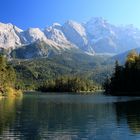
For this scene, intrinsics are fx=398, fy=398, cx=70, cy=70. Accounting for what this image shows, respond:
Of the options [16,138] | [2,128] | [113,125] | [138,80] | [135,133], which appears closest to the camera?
[16,138]

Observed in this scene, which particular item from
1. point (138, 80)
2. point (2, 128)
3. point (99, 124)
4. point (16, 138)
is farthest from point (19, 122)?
point (138, 80)

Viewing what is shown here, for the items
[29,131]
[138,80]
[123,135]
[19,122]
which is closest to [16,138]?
[29,131]

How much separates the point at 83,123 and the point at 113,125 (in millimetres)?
5262

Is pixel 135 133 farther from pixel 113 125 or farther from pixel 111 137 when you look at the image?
pixel 113 125

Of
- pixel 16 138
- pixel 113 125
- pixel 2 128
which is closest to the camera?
pixel 16 138

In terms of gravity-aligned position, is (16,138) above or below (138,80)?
below

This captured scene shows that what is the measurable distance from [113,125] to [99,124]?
250 centimetres

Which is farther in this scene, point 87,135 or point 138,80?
point 138,80

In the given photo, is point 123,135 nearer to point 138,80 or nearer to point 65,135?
point 65,135

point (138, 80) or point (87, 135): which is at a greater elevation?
point (138, 80)

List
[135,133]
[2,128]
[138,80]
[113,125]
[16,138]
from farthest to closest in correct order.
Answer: [138,80], [113,125], [2,128], [135,133], [16,138]

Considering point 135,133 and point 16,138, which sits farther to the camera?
point 135,133

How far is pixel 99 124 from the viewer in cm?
6544

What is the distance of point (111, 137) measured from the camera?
50.6 meters
